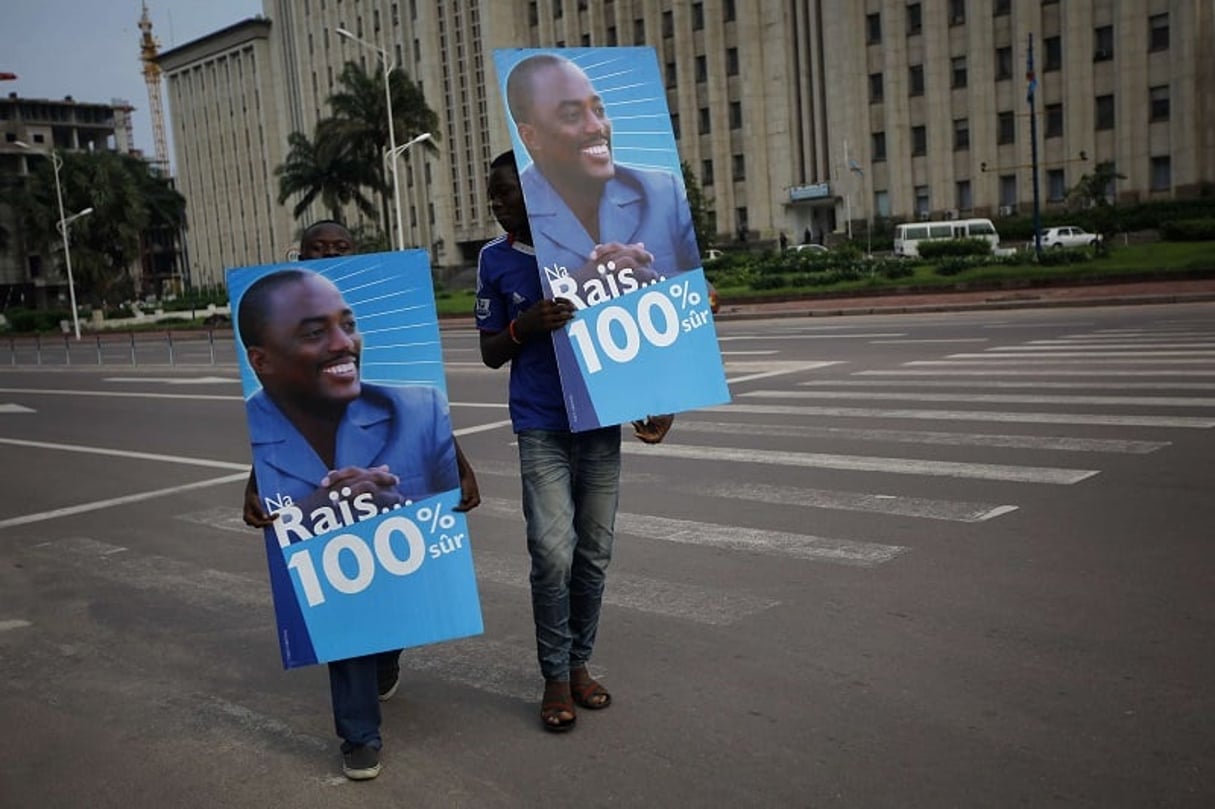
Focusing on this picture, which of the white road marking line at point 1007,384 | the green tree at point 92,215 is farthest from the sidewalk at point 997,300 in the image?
the green tree at point 92,215

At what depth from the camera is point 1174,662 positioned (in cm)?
458

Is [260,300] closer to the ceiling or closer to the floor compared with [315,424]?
closer to the ceiling

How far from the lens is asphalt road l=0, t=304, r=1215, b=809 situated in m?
3.91

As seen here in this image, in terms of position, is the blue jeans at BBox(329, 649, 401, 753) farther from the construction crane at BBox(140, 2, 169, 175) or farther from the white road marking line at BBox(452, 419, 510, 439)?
the construction crane at BBox(140, 2, 169, 175)

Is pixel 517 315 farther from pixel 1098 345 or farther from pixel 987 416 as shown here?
pixel 1098 345

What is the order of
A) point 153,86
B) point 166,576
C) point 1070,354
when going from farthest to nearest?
point 153,86
point 1070,354
point 166,576

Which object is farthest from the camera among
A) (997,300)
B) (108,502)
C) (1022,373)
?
(997,300)

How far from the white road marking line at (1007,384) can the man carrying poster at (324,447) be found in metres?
9.68

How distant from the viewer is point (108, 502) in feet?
33.9

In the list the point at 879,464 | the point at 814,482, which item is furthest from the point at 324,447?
the point at 879,464

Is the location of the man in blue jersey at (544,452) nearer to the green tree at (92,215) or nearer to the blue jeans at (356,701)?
the blue jeans at (356,701)

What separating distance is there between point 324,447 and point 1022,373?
36.7 feet

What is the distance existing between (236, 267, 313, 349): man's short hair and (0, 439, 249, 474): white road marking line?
773 centimetres

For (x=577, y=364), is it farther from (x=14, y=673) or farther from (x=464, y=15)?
(x=464, y=15)
